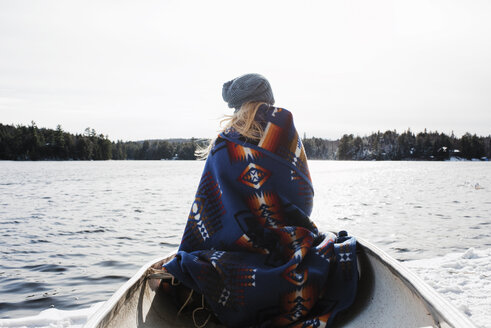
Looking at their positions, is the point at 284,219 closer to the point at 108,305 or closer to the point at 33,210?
the point at 108,305

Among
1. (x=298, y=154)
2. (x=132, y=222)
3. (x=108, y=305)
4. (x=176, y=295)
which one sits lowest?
(x=132, y=222)

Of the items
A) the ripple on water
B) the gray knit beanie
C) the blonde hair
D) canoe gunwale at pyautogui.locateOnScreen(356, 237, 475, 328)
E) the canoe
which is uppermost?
the gray knit beanie

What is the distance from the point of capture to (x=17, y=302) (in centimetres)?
541

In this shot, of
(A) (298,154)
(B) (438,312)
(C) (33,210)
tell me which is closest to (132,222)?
(C) (33,210)

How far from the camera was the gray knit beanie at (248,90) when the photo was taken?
8.37 feet

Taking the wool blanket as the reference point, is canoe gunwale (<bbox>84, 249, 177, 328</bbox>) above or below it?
below

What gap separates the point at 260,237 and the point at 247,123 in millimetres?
771

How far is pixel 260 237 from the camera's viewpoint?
2289mm

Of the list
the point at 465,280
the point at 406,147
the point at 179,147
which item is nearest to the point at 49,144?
the point at 179,147

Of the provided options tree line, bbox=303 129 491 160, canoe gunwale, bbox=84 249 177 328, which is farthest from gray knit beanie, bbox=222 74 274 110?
tree line, bbox=303 129 491 160

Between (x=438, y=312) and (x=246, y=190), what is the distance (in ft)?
4.10

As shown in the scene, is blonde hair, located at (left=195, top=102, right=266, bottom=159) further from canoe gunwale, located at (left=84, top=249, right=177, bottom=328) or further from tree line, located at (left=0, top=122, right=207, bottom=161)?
tree line, located at (left=0, top=122, right=207, bottom=161)

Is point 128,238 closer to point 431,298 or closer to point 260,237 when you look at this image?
point 260,237

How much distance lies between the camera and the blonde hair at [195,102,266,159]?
2406 millimetres
